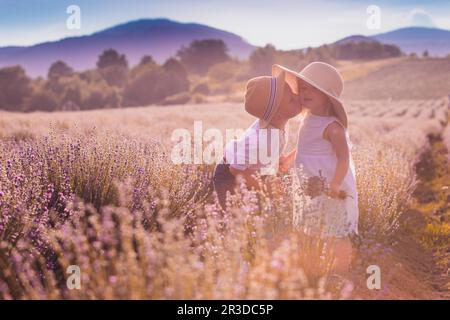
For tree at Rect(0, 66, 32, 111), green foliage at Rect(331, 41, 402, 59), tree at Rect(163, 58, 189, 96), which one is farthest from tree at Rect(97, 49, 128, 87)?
green foliage at Rect(331, 41, 402, 59)

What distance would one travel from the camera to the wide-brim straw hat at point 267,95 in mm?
3902

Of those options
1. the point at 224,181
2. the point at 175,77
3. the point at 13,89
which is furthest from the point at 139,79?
the point at 224,181

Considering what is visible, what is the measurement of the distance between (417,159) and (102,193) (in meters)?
5.88

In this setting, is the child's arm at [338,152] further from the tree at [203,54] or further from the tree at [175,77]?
the tree at [203,54]

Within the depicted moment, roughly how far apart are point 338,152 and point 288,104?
660mm

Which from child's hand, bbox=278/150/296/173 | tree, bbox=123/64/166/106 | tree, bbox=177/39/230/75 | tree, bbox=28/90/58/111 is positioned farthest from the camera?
tree, bbox=177/39/230/75

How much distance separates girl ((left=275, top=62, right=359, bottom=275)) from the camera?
3452 millimetres

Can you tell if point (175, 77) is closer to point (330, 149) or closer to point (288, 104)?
point (288, 104)

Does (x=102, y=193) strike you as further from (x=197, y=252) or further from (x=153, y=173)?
(x=197, y=252)

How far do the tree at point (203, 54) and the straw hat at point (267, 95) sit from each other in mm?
46221

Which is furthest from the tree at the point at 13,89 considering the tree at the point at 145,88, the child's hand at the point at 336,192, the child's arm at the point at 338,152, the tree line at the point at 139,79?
the child's hand at the point at 336,192

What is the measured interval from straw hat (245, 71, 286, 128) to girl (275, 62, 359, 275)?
117 mm

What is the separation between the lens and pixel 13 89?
3603 cm

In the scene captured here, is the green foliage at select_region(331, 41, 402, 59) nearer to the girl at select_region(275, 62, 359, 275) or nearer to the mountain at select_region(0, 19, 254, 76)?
the mountain at select_region(0, 19, 254, 76)
